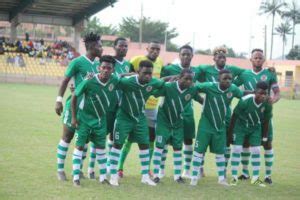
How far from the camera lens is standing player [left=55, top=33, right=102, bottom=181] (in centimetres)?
819

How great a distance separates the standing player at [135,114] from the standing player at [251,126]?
4.79 feet

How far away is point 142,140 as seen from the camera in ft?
27.6

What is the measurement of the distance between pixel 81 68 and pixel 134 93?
92 centimetres

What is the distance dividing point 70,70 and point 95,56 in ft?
1.57

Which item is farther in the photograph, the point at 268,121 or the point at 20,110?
the point at 20,110

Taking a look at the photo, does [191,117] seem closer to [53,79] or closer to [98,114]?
[98,114]

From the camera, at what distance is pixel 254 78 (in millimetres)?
9109

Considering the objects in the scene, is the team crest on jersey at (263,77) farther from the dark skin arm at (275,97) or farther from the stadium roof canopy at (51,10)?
the stadium roof canopy at (51,10)

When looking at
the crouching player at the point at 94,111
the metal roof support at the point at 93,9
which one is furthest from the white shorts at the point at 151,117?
the metal roof support at the point at 93,9

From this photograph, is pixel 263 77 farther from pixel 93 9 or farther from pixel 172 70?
pixel 93 9

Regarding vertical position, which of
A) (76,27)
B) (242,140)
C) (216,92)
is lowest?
(242,140)

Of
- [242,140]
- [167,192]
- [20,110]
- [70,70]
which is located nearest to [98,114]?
[70,70]

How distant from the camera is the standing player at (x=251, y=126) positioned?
345 inches

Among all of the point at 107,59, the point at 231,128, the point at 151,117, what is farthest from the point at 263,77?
the point at 107,59
